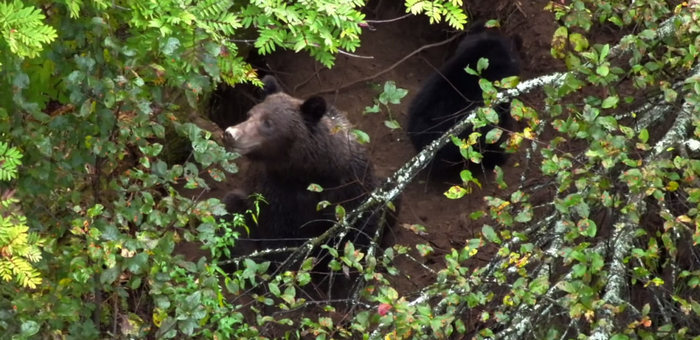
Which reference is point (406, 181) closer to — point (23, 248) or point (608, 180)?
point (608, 180)

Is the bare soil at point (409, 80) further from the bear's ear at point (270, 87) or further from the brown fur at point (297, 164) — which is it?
the bear's ear at point (270, 87)

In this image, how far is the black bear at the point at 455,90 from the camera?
340 inches

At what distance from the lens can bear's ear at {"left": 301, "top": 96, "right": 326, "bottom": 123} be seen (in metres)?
7.18

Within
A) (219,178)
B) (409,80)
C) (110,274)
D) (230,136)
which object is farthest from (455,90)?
(110,274)

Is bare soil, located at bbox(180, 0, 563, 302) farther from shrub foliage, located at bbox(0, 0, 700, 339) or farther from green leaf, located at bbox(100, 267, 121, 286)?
green leaf, located at bbox(100, 267, 121, 286)

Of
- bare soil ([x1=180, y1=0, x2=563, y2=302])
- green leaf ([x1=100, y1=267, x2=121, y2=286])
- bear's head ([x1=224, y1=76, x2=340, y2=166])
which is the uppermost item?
green leaf ([x1=100, y1=267, x2=121, y2=286])

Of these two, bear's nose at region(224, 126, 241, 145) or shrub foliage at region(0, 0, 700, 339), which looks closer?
shrub foliage at region(0, 0, 700, 339)

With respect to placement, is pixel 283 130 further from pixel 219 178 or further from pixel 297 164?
pixel 219 178

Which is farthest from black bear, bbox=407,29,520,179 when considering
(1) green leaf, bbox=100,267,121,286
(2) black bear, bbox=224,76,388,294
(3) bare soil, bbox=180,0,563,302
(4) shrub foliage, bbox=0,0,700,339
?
(1) green leaf, bbox=100,267,121,286

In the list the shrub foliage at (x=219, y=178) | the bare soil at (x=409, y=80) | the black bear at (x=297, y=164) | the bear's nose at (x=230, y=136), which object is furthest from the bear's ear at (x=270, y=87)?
the shrub foliage at (x=219, y=178)

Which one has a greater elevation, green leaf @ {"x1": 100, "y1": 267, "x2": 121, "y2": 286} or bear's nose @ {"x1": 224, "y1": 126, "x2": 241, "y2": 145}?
green leaf @ {"x1": 100, "y1": 267, "x2": 121, "y2": 286}

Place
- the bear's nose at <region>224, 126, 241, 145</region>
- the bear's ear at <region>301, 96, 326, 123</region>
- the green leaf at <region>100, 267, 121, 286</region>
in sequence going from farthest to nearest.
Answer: the bear's ear at <region>301, 96, 326, 123</region> → the bear's nose at <region>224, 126, 241, 145</region> → the green leaf at <region>100, 267, 121, 286</region>

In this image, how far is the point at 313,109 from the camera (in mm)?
7273

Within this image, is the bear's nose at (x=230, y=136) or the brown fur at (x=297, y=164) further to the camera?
the brown fur at (x=297, y=164)
